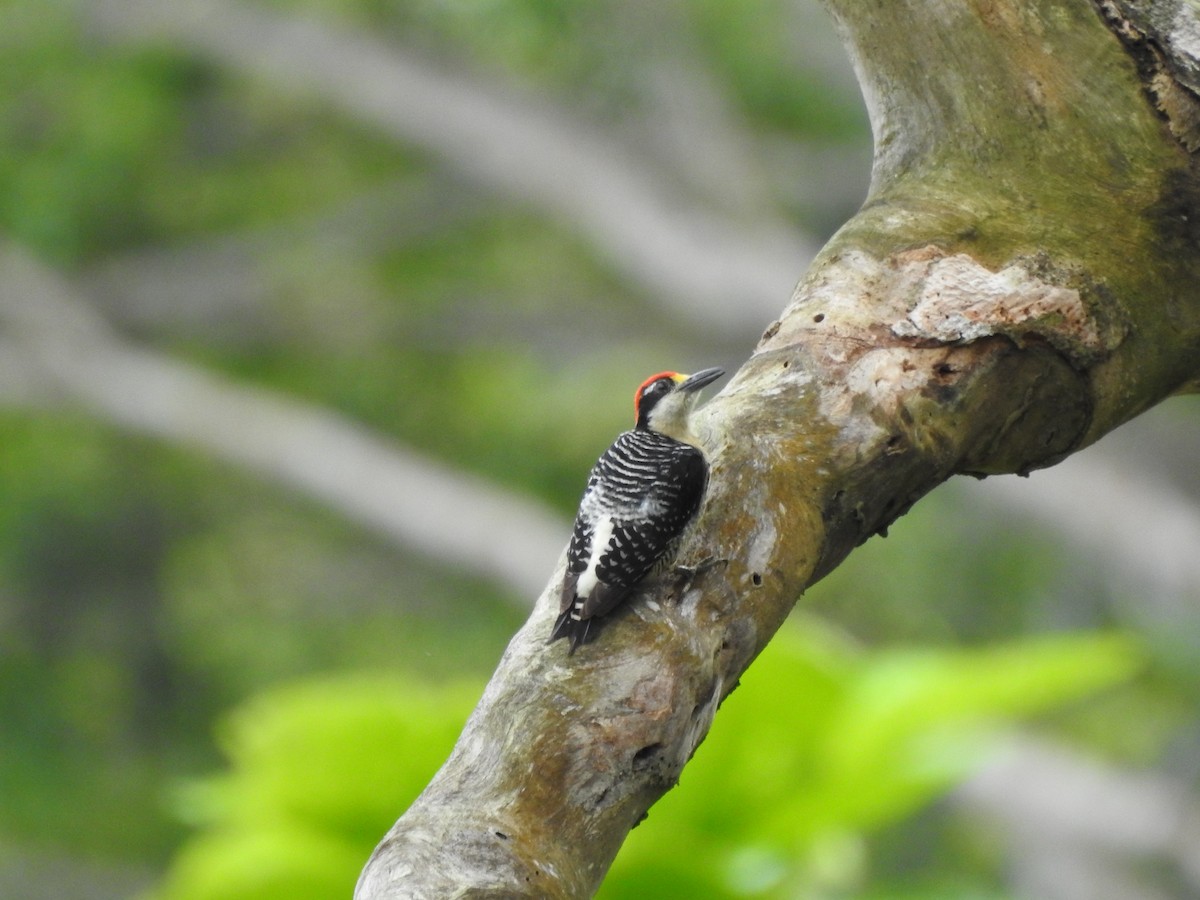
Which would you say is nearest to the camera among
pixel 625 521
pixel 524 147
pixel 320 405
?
pixel 625 521

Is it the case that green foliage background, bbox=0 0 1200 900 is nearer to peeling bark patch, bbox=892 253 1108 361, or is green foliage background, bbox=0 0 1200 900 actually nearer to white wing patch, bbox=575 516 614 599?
white wing patch, bbox=575 516 614 599

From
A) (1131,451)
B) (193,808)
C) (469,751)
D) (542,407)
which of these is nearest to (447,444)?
(542,407)

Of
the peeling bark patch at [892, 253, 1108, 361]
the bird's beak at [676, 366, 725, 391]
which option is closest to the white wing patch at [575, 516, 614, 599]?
the peeling bark patch at [892, 253, 1108, 361]

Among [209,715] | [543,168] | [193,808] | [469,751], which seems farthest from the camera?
[209,715]

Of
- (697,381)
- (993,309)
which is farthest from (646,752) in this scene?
(697,381)

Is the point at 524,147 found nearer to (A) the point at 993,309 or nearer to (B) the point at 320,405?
(B) the point at 320,405

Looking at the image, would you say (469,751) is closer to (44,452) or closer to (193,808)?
(193,808)

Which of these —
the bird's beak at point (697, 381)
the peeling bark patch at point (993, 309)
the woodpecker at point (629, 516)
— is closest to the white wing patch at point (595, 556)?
the woodpecker at point (629, 516)
